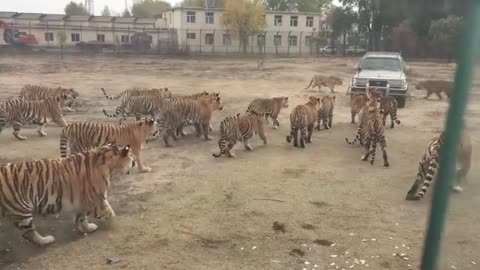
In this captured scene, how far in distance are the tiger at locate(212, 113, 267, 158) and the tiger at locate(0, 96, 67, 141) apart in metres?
5.08

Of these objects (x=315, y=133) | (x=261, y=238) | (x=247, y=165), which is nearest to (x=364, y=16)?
(x=315, y=133)

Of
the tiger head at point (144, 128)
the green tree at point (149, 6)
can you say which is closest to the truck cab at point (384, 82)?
the tiger head at point (144, 128)

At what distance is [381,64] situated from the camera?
19.3 meters

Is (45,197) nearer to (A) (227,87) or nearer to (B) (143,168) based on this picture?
(B) (143,168)

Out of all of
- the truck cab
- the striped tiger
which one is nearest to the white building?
the truck cab

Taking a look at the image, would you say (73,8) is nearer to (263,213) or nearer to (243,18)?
(243,18)

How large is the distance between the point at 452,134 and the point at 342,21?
5598cm

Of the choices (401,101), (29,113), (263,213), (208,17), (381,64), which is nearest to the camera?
(263,213)

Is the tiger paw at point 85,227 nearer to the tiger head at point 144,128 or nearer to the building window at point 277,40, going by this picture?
the tiger head at point 144,128

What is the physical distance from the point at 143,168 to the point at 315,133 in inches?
221

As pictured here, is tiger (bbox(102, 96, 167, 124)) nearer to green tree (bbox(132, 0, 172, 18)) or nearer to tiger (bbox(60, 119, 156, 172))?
tiger (bbox(60, 119, 156, 172))

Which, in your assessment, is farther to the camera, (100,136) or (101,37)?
(101,37)

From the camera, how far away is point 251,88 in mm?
23484

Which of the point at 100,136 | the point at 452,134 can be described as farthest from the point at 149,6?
the point at 452,134
